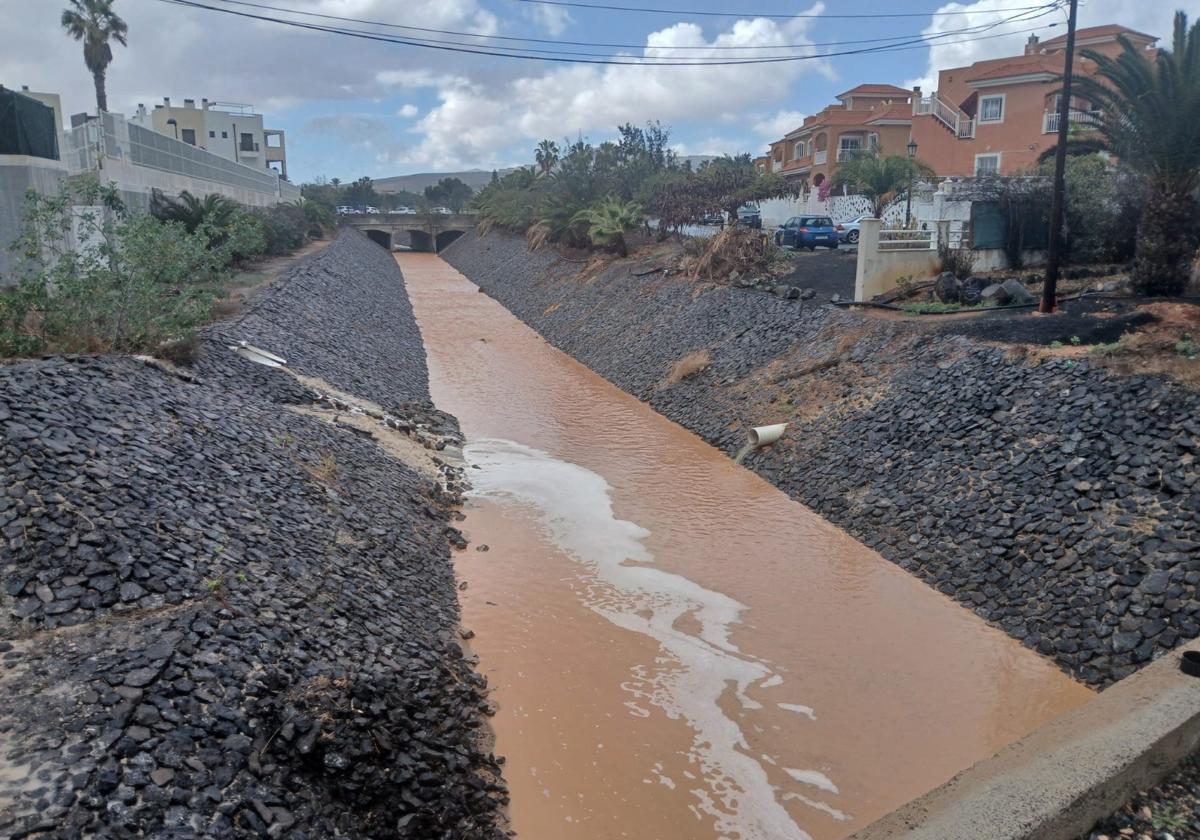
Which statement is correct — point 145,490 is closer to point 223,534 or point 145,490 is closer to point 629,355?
point 223,534

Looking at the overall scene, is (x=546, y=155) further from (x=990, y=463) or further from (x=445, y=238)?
(x=990, y=463)

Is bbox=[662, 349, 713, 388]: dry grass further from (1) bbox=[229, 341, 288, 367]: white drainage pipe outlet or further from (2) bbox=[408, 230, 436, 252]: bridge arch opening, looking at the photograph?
(2) bbox=[408, 230, 436, 252]: bridge arch opening

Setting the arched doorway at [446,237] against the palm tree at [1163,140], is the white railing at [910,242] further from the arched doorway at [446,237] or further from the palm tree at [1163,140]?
the arched doorway at [446,237]

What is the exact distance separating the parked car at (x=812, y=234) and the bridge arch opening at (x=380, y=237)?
50.8m

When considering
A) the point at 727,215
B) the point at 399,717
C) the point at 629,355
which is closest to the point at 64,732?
the point at 399,717

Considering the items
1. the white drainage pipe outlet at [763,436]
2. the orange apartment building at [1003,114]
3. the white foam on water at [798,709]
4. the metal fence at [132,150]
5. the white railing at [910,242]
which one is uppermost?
the orange apartment building at [1003,114]

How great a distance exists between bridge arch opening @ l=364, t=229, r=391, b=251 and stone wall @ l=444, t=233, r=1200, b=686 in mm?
60273

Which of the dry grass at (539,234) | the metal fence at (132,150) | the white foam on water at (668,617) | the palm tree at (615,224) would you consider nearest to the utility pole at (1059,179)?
the white foam on water at (668,617)

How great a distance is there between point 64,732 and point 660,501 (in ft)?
33.3

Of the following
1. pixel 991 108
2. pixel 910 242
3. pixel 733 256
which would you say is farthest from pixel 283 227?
pixel 991 108

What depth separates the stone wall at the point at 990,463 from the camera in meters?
8.85

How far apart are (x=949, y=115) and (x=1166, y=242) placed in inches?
1112

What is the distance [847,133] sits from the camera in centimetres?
4969

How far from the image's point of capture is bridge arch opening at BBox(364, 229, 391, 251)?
75000 mm
